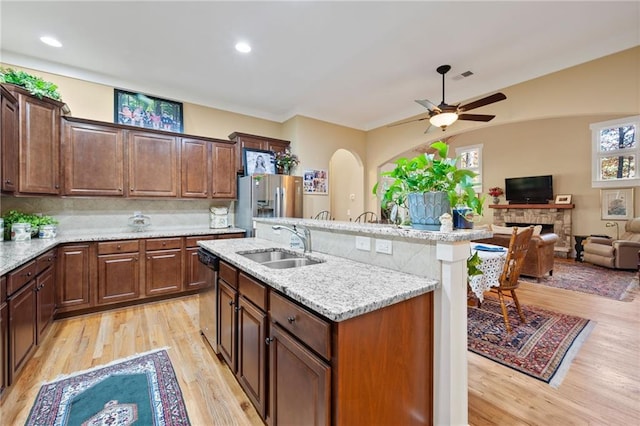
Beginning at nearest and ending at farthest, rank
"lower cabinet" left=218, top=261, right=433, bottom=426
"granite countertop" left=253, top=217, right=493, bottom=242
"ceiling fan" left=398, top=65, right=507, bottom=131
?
"lower cabinet" left=218, top=261, right=433, bottom=426, "granite countertop" left=253, top=217, right=493, bottom=242, "ceiling fan" left=398, top=65, right=507, bottom=131

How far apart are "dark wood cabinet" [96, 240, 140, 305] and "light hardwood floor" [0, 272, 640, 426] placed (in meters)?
0.23

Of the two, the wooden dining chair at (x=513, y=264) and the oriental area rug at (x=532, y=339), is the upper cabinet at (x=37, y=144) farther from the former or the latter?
the wooden dining chair at (x=513, y=264)

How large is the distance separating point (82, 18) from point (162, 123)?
1626 millimetres

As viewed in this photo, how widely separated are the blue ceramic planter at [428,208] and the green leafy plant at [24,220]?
4027 mm

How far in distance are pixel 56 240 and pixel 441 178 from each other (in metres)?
3.88

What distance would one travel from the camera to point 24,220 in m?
3.05

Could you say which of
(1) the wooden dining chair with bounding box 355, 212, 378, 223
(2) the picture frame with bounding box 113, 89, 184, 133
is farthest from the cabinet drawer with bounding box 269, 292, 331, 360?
(1) the wooden dining chair with bounding box 355, 212, 378, 223

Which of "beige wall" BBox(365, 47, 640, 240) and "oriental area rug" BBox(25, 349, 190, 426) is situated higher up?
"beige wall" BBox(365, 47, 640, 240)

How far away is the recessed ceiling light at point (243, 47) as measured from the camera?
3061 millimetres

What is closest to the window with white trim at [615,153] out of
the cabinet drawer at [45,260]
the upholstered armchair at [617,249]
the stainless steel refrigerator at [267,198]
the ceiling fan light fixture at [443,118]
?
the upholstered armchair at [617,249]

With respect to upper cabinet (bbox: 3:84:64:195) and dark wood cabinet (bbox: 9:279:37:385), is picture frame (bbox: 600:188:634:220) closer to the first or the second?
dark wood cabinet (bbox: 9:279:37:385)

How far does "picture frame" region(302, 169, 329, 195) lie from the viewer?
202 inches

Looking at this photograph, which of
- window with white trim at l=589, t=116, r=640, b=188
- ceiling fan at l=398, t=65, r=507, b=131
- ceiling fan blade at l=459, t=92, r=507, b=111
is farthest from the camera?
window with white trim at l=589, t=116, r=640, b=188

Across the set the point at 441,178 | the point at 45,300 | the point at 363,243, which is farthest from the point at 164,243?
the point at 441,178
